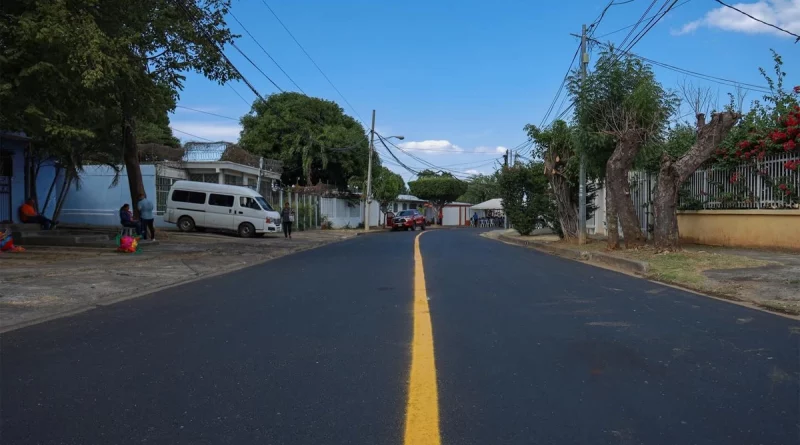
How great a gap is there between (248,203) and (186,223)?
307cm

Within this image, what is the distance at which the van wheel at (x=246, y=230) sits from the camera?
83.6 feet

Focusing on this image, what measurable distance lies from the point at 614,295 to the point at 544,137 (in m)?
12.7

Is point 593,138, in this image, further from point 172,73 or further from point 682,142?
point 172,73

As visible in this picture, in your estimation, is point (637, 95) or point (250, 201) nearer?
point (637, 95)

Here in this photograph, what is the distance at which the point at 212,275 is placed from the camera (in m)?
12.2

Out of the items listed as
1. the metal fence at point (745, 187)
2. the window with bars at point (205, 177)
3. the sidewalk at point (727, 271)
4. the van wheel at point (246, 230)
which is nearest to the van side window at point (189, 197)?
the van wheel at point (246, 230)

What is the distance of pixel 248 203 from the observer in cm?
2547

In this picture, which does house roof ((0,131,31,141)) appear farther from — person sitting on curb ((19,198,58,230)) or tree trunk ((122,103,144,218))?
tree trunk ((122,103,144,218))

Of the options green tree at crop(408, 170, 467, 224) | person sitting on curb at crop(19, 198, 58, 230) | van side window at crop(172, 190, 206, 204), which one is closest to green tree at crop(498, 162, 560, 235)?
van side window at crop(172, 190, 206, 204)

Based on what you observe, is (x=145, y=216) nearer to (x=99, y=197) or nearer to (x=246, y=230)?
(x=246, y=230)

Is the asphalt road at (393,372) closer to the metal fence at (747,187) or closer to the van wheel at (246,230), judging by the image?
the metal fence at (747,187)

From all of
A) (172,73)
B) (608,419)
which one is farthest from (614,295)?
(172,73)

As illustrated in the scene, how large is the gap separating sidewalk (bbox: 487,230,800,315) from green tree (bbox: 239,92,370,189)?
28090 mm

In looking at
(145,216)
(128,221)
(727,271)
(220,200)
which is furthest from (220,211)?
(727,271)
